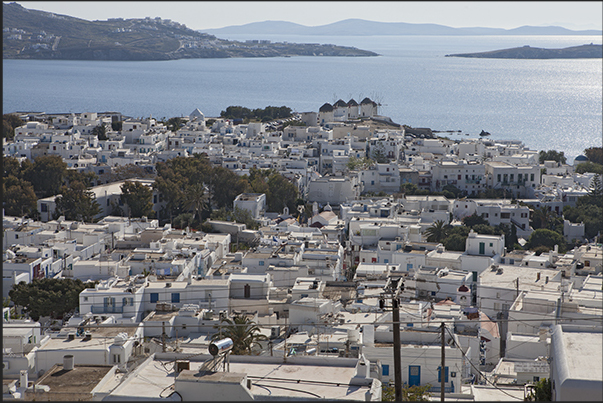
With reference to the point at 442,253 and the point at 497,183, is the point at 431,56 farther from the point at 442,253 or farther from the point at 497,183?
the point at 442,253

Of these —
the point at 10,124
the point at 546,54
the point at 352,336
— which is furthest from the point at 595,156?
the point at 546,54

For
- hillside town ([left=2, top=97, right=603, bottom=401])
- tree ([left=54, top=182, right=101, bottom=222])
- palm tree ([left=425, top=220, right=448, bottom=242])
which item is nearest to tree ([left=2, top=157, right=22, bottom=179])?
hillside town ([left=2, top=97, right=603, bottom=401])

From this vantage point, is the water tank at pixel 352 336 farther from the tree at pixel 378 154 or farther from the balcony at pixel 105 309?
the tree at pixel 378 154

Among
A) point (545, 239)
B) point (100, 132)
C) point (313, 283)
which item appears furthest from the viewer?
point (100, 132)

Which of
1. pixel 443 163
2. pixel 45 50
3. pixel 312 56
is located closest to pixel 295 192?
pixel 443 163

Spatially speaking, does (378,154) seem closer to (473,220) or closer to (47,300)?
(473,220)
